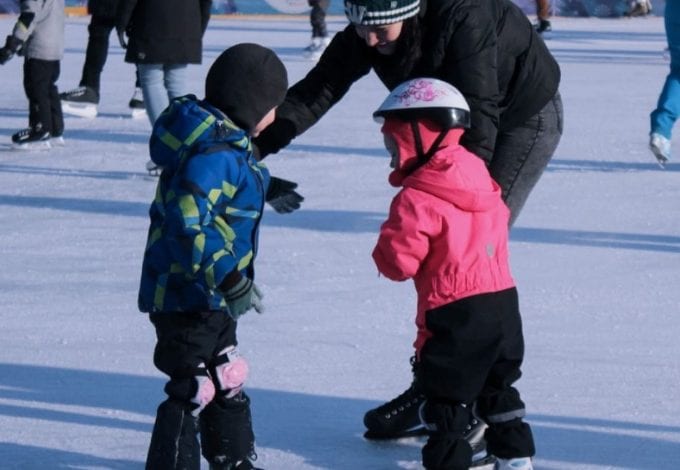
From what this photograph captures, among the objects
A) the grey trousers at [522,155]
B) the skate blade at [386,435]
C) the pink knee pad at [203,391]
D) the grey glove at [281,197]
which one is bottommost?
the skate blade at [386,435]

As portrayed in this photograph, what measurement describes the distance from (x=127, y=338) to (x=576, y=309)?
1615 millimetres

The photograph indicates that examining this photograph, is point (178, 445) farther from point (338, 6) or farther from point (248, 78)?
point (338, 6)

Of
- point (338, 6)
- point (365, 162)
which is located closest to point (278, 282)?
point (365, 162)

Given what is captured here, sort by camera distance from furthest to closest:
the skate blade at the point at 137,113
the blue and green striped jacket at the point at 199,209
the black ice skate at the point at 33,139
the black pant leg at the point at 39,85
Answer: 1. the skate blade at the point at 137,113
2. the black ice skate at the point at 33,139
3. the black pant leg at the point at 39,85
4. the blue and green striped jacket at the point at 199,209

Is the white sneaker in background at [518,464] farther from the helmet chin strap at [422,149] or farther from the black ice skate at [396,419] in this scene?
the helmet chin strap at [422,149]

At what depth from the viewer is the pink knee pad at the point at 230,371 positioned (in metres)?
3.24

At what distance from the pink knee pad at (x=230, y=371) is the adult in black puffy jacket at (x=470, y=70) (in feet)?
2.25

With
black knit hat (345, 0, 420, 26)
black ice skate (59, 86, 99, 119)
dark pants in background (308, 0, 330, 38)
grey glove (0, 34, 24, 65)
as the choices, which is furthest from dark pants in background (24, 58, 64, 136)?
dark pants in background (308, 0, 330, 38)

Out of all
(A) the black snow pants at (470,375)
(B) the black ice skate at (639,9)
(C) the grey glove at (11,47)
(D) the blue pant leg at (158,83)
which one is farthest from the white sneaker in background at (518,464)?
(B) the black ice skate at (639,9)

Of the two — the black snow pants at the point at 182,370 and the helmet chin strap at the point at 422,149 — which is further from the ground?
the helmet chin strap at the point at 422,149

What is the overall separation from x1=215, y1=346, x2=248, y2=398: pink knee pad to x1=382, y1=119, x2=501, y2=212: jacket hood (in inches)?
21.7

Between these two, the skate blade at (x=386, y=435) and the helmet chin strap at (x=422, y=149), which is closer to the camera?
the helmet chin strap at (x=422, y=149)

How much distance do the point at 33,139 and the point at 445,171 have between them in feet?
18.9

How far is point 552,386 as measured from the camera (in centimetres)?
415
